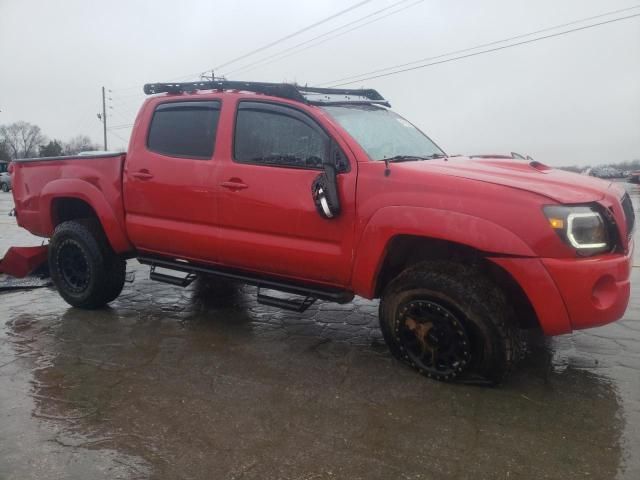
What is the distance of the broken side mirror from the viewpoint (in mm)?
3594

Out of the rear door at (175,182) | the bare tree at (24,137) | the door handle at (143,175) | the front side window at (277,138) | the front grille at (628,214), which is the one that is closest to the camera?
the front grille at (628,214)

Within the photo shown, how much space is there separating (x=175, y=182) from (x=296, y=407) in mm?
2122

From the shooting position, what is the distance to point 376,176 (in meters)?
3.53

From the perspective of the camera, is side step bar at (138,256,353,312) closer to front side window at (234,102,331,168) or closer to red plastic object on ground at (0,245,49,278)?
front side window at (234,102,331,168)

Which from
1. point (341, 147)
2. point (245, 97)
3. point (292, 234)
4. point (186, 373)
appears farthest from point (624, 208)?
point (186, 373)

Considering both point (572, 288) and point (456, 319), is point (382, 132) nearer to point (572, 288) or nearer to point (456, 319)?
point (456, 319)

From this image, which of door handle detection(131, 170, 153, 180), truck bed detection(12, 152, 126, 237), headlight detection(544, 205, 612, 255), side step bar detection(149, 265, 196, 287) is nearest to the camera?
headlight detection(544, 205, 612, 255)

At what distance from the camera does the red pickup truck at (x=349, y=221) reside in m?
3.10

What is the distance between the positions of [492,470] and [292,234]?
1.97m

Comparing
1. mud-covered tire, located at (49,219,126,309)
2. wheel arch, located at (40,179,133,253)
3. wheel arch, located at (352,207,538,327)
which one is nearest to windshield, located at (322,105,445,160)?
wheel arch, located at (352,207,538,327)

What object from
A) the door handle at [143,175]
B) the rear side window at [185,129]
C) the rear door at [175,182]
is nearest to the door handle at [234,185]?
the rear door at [175,182]

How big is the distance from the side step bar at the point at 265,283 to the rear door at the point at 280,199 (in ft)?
0.30

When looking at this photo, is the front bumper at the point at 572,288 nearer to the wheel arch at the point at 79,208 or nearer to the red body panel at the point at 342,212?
the red body panel at the point at 342,212

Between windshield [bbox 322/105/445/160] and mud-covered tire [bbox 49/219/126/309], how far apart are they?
246cm
